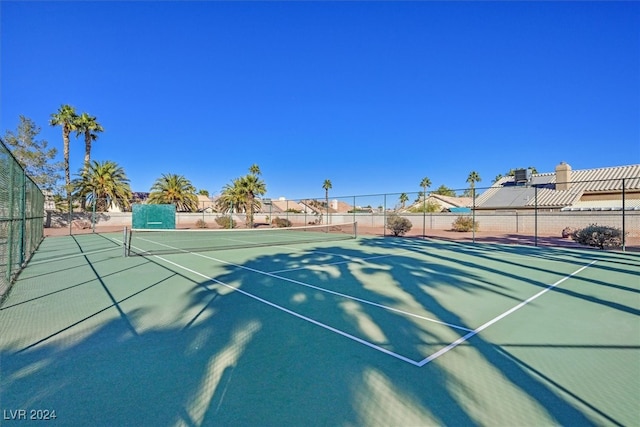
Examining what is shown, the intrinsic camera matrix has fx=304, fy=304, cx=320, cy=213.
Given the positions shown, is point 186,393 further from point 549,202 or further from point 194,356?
point 549,202

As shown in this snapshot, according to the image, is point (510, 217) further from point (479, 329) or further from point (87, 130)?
Result: point (87, 130)

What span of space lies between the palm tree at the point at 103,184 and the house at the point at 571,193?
116 ft

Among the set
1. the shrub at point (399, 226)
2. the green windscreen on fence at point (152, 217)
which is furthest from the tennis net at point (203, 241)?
the green windscreen on fence at point (152, 217)

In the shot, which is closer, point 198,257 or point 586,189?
point 198,257

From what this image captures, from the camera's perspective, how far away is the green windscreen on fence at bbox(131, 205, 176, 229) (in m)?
25.7

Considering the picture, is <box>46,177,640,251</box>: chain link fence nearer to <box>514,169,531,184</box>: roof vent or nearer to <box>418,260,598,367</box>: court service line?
<box>514,169,531,184</box>: roof vent

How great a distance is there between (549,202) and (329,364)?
3212cm

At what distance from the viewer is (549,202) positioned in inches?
1088

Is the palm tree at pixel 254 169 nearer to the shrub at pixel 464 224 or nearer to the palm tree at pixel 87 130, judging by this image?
the palm tree at pixel 87 130

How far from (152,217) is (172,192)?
8.73 metres

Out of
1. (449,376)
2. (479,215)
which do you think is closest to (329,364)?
(449,376)

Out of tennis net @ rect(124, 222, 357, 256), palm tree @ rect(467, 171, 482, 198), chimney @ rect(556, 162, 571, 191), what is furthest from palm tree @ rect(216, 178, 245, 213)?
palm tree @ rect(467, 171, 482, 198)

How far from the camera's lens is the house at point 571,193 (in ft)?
79.9

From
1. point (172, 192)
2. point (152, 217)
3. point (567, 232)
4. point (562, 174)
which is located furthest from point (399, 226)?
point (172, 192)
